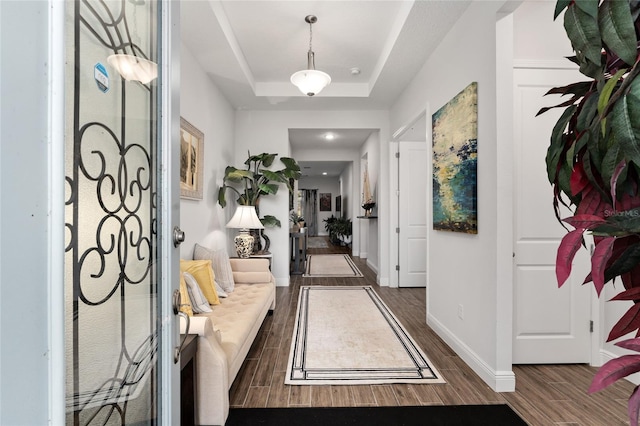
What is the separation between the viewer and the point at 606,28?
627 millimetres

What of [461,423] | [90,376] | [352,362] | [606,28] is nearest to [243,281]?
[352,362]

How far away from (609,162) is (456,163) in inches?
72.2

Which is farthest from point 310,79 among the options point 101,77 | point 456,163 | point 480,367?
point 480,367

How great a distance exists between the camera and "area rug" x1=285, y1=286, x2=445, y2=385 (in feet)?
6.72

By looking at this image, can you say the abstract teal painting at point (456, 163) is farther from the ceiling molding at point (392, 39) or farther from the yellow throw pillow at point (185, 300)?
the yellow throw pillow at point (185, 300)

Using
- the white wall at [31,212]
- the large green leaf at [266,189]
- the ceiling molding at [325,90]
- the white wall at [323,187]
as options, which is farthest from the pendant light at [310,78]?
the white wall at [323,187]

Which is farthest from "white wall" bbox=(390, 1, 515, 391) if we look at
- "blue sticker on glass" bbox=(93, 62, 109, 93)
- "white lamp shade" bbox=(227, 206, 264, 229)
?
"white lamp shade" bbox=(227, 206, 264, 229)

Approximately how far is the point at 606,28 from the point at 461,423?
6.17 feet

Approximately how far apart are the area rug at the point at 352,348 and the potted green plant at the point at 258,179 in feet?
5.20

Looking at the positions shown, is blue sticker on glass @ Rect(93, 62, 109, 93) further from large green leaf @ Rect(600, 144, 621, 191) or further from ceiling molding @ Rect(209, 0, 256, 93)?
ceiling molding @ Rect(209, 0, 256, 93)

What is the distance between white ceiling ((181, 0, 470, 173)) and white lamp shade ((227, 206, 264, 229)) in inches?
62.7

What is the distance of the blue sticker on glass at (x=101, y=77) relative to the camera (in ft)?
2.36

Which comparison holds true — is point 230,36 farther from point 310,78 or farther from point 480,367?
point 480,367

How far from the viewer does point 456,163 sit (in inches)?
93.9
